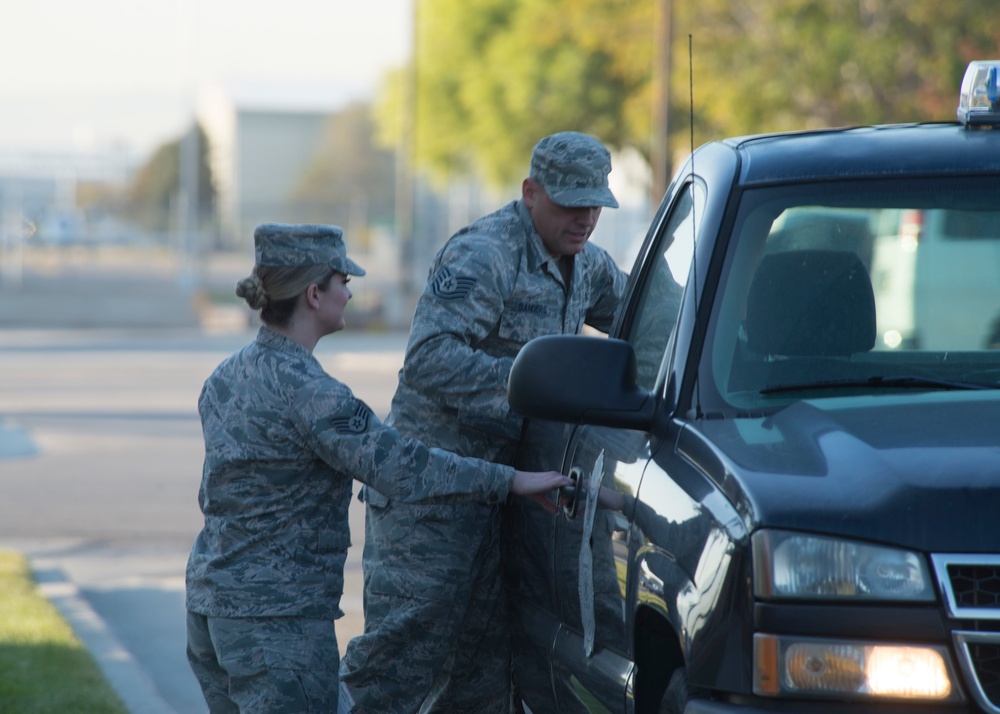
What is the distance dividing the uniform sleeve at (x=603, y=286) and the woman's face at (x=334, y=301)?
49.4 inches

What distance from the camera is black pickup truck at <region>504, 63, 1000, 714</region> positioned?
2469 millimetres

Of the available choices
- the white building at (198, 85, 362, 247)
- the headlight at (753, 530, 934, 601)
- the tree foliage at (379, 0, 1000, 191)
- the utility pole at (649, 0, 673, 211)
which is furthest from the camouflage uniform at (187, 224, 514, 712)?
the white building at (198, 85, 362, 247)

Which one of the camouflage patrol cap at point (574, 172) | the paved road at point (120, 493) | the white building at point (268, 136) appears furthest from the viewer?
the white building at point (268, 136)

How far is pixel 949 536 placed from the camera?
2.45 m

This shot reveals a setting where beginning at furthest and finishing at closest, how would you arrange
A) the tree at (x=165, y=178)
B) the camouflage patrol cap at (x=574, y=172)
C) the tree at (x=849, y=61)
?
the tree at (x=165, y=178)
the tree at (x=849, y=61)
the camouflage patrol cap at (x=574, y=172)

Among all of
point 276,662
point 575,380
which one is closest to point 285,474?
point 276,662

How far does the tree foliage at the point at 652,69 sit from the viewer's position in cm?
2228

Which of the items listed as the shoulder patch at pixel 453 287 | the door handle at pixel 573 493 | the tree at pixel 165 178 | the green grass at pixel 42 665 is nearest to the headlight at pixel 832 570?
the door handle at pixel 573 493

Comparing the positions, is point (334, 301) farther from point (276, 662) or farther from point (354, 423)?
point (276, 662)

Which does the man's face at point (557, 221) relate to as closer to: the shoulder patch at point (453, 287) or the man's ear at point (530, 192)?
the man's ear at point (530, 192)

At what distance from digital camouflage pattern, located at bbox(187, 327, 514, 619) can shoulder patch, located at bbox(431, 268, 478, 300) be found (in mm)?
700

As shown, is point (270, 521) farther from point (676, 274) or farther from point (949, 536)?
point (949, 536)

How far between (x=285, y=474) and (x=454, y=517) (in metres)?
0.79

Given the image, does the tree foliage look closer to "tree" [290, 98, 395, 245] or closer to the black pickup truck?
the black pickup truck
